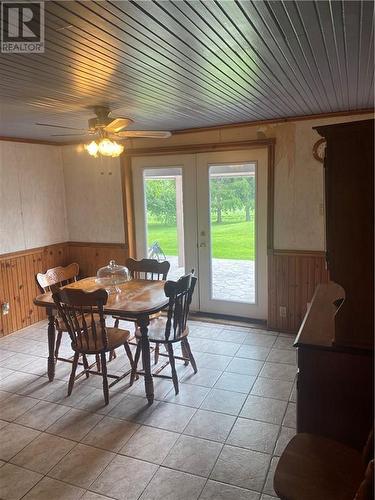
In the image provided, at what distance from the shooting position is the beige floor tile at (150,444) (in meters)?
2.44

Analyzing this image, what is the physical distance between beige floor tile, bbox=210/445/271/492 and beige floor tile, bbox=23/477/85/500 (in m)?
0.77

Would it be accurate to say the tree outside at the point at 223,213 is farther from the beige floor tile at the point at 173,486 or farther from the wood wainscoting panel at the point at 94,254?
the beige floor tile at the point at 173,486

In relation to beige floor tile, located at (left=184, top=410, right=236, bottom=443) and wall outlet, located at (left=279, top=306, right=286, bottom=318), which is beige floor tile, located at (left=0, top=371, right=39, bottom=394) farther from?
wall outlet, located at (left=279, top=306, right=286, bottom=318)

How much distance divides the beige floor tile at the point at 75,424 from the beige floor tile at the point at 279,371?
1.47 m

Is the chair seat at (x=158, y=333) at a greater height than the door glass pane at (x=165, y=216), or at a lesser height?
lesser

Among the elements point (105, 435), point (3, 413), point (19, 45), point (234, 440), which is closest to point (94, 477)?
point (105, 435)

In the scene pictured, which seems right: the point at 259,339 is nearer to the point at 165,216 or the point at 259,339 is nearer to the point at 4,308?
the point at 165,216

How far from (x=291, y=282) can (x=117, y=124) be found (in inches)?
99.3

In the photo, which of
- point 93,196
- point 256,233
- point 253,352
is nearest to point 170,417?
point 253,352

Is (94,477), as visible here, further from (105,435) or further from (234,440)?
(234,440)

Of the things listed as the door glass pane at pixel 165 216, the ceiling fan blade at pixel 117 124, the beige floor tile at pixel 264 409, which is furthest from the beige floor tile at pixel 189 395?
the ceiling fan blade at pixel 117 124

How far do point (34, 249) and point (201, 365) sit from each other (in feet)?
8.85

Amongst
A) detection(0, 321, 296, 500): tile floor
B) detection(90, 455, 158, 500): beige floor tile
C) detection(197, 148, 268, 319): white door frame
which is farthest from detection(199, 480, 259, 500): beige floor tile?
detection(197, 148, 268, 319): white door frame

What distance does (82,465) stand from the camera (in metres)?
2.37
